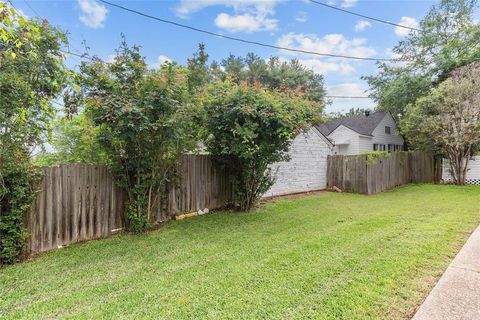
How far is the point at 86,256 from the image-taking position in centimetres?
411

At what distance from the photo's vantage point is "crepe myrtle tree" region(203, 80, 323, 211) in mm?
6008

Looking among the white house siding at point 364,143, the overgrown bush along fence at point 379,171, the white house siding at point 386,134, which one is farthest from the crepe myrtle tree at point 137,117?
the white house siding at point 386,134

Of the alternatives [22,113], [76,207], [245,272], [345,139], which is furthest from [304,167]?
[345,139]

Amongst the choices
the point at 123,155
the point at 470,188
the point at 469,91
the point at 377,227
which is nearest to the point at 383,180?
the point at 470,188

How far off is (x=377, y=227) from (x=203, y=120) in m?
4.40

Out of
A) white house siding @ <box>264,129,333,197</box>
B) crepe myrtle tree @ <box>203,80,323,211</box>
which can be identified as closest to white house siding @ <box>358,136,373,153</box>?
white house siding @ <box>264,129,333,197</box>

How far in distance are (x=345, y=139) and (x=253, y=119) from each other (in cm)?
1618

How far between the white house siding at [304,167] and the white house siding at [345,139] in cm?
815

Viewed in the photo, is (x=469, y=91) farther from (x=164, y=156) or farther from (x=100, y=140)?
(x=100, y=140)

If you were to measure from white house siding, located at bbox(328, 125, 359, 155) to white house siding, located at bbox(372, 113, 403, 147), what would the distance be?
1478mm

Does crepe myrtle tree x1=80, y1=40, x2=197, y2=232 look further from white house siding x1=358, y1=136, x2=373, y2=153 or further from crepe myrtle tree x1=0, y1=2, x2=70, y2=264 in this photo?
white house siding x1=358, y1=136, x2=373, y2=153

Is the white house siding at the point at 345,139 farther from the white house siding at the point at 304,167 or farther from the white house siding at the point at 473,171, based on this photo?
the white house siding at the point at 304,167

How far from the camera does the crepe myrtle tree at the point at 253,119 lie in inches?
237

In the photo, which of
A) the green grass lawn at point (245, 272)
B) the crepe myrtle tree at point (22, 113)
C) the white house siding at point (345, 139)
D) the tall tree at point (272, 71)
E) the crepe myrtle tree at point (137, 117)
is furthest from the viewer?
the tall tree at point (272, 71)
